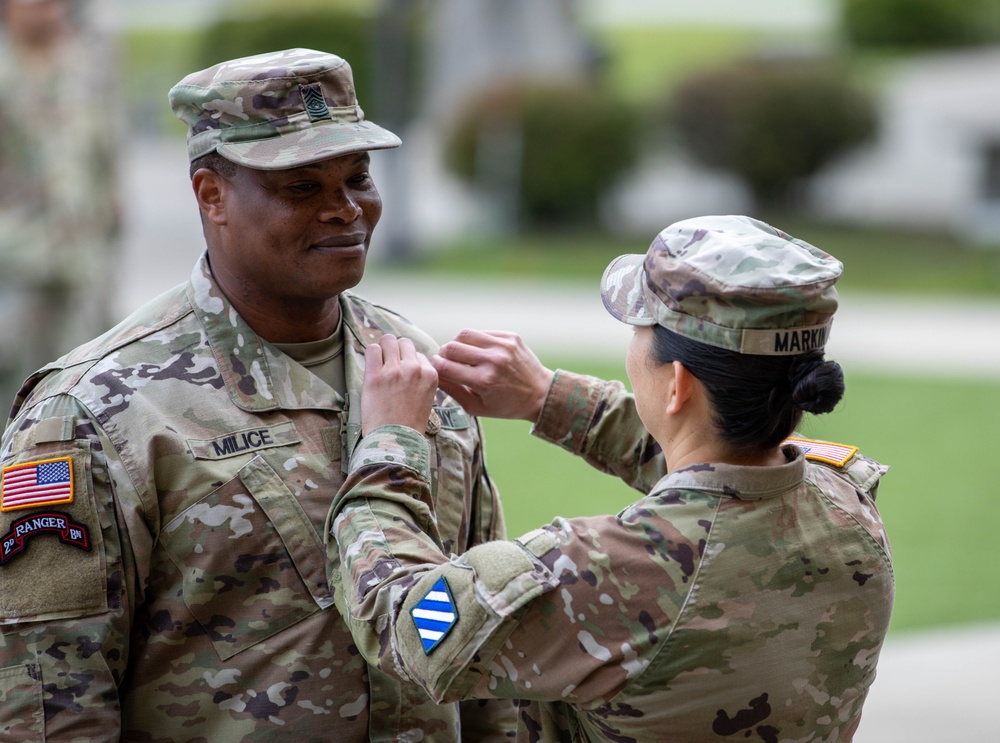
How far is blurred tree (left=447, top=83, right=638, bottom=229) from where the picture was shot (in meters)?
22.3

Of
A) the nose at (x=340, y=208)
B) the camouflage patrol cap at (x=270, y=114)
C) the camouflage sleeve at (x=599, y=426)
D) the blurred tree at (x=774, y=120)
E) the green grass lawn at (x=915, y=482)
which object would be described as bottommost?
the blurred tree at (x=774, y=120)

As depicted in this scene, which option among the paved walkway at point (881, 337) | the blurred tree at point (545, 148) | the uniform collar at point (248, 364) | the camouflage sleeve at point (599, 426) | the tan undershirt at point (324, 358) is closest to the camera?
the uniform collar at point (248, 364)

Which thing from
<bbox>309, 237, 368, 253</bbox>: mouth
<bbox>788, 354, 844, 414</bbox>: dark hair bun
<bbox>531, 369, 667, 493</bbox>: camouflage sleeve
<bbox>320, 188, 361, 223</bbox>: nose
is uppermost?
<bbox>320, 188, 361, 223</bbox>: nose

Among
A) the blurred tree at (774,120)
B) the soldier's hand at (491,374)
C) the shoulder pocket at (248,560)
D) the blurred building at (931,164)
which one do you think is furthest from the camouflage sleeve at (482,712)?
the blurred building at (931,164)

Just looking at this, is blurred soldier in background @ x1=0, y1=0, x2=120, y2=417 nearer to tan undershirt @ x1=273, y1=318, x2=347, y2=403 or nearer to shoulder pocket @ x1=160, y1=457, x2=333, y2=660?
tan undershirt @ x1=273, y1=318, x2=347, y2=403

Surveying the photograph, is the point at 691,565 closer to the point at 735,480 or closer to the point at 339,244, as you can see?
the point at 735,480

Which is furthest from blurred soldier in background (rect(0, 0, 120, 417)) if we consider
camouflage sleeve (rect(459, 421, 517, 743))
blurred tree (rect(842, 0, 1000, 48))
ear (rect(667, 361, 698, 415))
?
blurred tree (rect(842, 0, 1000, 48))

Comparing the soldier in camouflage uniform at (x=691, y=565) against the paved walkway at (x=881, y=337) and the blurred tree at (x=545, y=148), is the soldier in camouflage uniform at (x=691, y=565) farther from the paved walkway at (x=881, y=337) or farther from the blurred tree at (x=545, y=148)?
the blurred tree at (x=545, y=148)

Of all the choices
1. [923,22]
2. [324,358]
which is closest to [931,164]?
[923,22]

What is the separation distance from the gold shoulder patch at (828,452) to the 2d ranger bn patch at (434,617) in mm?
739

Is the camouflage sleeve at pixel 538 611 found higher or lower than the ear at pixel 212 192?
lower

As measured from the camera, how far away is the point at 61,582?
7.80 ft

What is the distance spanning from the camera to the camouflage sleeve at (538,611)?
2.19 meters

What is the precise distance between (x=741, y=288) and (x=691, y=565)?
1.47ft
